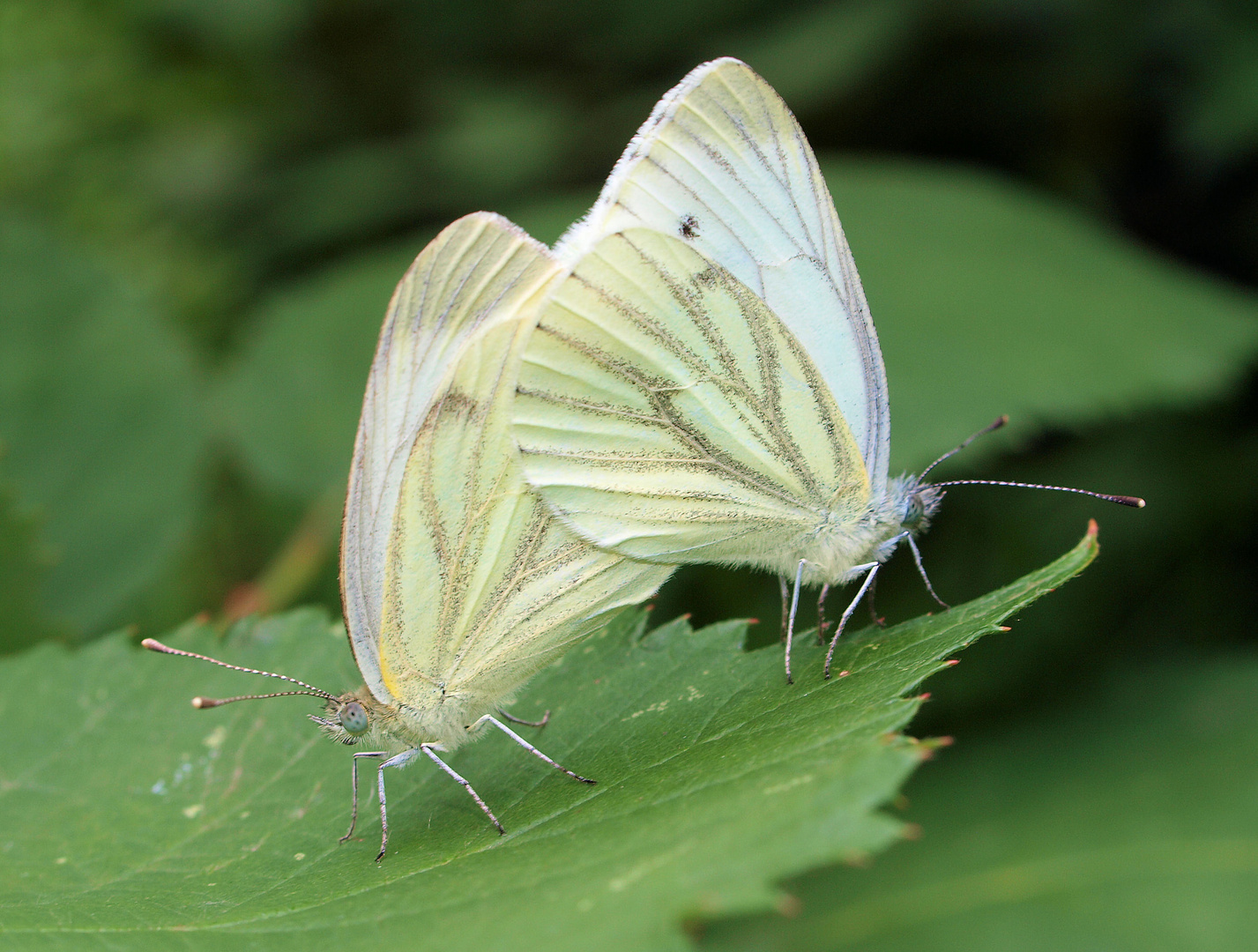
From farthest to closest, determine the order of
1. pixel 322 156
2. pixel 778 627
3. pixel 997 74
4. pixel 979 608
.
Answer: pixel 322 156
pixel 997 74
pixel 778 627
pixel 979 608

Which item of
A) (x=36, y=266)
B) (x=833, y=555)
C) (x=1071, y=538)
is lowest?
(x=1071, y=538)

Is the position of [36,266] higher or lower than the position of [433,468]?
higher

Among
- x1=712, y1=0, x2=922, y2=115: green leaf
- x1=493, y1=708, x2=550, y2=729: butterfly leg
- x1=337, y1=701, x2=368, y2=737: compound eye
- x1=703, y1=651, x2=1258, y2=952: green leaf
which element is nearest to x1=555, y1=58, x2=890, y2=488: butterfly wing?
x1=493, y1=708, x2=550, y2=729: butterfly leg

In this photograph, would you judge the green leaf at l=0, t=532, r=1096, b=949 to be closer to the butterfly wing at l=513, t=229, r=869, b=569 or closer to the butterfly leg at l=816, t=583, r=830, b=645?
the butterfly leg at l=816, t=583, r=830, b=645

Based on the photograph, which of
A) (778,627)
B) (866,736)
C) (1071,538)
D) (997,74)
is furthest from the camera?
(997,74)

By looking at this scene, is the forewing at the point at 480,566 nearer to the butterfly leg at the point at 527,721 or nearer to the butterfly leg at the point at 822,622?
the butterfly leg at the point at 527,721

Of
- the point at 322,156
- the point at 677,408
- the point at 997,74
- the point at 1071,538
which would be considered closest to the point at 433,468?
the point at 677,408

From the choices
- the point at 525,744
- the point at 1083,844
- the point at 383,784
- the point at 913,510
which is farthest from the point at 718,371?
the point at 1083,844

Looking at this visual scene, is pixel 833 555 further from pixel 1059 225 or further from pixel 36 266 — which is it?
pixel 36 266
